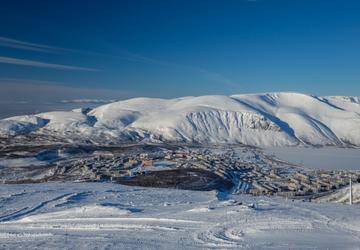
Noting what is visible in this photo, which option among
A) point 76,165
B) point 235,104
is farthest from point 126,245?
point 235,104

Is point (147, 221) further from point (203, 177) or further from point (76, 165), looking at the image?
point (76, 165)

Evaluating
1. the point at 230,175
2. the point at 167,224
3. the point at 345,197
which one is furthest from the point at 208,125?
the point at 167,224

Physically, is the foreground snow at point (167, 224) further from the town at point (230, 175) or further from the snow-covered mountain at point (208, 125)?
the snow-covered mountain at point (208, 125)

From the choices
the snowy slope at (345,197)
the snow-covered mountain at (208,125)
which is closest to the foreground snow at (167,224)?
the snowy slope at (345,197)

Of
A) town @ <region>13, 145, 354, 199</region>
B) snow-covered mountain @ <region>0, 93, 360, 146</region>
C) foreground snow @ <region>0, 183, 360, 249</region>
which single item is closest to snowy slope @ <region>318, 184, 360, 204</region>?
town @ <region>13, 145, 354, 199</region>

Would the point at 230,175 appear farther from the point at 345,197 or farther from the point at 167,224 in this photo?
the point at 167,224

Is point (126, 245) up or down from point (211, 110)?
down
